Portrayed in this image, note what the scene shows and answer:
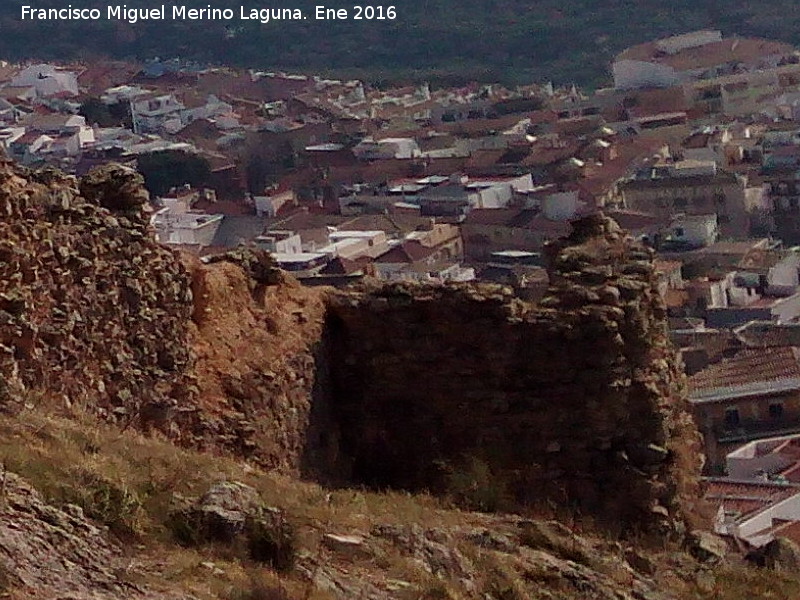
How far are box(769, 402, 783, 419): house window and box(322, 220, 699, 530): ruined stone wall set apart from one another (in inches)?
619

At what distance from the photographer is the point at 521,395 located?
793 centimetres

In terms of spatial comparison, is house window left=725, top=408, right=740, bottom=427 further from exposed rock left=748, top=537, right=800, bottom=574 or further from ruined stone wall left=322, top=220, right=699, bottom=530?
ruined stone wall left=322, top=220, right=699, bottom=530

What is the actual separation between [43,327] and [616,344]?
329 cm

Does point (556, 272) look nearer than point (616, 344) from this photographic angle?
No

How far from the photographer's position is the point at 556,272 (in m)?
8.62

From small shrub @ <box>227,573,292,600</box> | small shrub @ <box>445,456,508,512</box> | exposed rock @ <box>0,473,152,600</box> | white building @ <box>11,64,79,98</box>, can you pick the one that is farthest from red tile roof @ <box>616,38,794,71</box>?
exposed rock @ <box>0,473,152,600</box>

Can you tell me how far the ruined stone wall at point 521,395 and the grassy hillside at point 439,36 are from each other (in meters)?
62.7

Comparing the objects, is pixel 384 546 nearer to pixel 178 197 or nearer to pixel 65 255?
pixel 65 255

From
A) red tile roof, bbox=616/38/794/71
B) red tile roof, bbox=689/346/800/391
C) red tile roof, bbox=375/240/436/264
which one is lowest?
red tile roof, bbox=689/346/800/391

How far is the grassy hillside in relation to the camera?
75438 mm

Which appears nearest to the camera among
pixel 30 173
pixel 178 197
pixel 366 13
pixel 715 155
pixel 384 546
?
pixel 384 546

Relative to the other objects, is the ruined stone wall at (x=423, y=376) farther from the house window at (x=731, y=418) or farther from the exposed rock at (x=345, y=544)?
the house window at (x=731, y=418)

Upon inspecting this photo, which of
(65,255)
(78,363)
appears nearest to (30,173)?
(65,255)

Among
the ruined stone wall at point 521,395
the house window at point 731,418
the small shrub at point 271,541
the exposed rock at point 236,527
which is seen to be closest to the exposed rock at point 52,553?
the exposed rock at point 236,527
